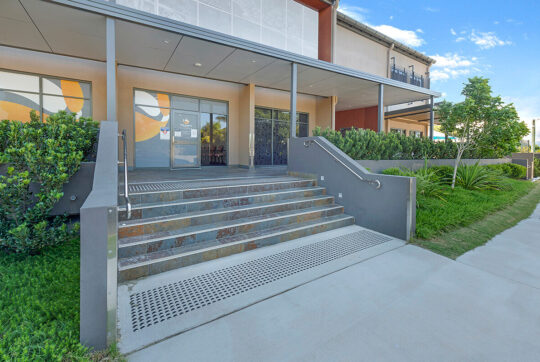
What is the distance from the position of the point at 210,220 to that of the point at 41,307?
211 centimetres

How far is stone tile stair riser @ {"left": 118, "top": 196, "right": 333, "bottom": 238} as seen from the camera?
11.4 feet

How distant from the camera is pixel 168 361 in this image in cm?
183

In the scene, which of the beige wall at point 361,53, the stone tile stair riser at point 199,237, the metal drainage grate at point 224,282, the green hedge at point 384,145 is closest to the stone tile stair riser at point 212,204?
the stone tile stair riser at point 199,237

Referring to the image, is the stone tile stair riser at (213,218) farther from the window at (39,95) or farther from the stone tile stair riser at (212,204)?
the window at (39,95)

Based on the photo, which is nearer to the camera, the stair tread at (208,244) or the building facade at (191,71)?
the stair tread at (208,244)

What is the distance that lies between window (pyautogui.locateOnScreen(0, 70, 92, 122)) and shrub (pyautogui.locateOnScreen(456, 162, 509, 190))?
11115 millimetres

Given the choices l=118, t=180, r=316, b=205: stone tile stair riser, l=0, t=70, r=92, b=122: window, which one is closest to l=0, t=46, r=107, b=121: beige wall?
l=0, t=70, r=92, b=122: window

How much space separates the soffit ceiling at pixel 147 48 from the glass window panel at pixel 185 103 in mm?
850

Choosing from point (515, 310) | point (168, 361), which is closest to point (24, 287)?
point (168, 361)

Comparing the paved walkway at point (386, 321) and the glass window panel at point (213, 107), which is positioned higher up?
the glass window panel at point (213, 107)

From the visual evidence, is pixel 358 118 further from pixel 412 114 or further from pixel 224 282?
pixel 224 282

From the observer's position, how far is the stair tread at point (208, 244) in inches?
120

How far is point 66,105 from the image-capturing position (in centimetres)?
729

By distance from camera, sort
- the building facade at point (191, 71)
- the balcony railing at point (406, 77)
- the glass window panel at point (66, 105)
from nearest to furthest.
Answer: the building facade at point (191, 71), the glass window panel at point (66, 105), the balcony railing at point (406, 77)
